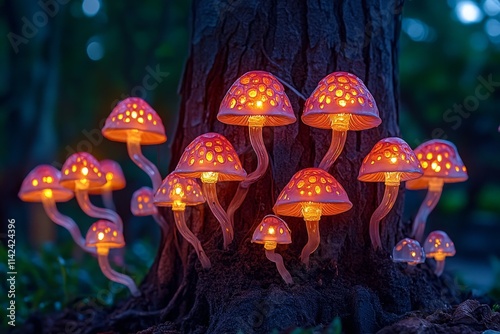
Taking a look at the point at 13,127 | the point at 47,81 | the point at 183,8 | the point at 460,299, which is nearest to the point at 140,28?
the point at 183,8

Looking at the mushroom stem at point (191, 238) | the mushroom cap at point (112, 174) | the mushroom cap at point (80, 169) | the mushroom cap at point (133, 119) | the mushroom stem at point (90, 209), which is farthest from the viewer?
the mushroom cap at point (112, 174)

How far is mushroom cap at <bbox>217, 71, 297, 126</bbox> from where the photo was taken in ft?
9.94

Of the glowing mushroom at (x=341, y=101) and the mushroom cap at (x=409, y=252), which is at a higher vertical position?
the glowing mushroom at (x=341, y=101)

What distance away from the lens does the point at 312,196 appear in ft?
9.68

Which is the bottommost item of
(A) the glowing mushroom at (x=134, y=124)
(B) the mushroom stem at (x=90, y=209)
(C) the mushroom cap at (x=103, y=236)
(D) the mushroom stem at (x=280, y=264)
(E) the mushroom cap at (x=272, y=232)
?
(D) the mushroom stem at (x=280, y=264)

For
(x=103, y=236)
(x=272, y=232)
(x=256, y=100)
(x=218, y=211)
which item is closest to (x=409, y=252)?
(x=272, y=232)

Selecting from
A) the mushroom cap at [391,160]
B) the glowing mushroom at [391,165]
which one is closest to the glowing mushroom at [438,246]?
the glowing mushroom at [391,165]

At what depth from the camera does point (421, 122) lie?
1341 cm

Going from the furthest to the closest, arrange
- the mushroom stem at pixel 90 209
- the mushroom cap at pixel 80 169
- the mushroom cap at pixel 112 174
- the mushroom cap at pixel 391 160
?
the mushroom cap at pixel 112 174
the mushroom stem at pixel 90 209
the mushroom cap at pixel 80 169
the mushroom cap at pixel 391 160

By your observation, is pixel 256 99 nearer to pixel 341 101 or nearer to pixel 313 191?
pixel 341 101

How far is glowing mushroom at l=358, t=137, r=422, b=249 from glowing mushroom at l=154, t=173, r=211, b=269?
108cm

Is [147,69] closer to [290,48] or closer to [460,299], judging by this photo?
[290,48]

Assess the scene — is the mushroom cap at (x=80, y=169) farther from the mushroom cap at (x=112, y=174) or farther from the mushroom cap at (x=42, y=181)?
the mushroom cap at (x=112, y=174)

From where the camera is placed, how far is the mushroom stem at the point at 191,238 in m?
3.52
